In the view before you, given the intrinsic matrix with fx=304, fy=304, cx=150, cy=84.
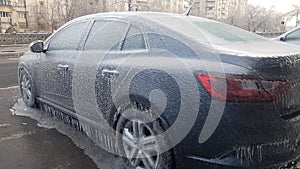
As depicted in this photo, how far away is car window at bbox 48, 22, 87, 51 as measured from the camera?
364 centimetres

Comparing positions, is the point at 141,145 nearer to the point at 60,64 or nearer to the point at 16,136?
the point at 60,64

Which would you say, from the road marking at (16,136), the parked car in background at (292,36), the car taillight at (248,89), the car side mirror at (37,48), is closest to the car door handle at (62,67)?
the car side mirror at (37,48)

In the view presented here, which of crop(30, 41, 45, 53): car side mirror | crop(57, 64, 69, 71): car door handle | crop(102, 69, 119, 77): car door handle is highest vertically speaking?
crop(30, 41, 45, 53): car side mirror

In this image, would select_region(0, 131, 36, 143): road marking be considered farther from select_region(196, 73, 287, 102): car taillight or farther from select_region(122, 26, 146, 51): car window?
select_region(196, 73, 287, 102): car taillight

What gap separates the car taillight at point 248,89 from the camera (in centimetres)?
198

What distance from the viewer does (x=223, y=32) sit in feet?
9.51

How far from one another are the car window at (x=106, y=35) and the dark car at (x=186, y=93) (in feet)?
0.04

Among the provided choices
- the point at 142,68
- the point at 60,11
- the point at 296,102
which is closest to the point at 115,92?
the point at 142,68

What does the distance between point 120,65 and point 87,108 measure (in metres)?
0.83

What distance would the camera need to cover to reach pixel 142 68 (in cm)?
252

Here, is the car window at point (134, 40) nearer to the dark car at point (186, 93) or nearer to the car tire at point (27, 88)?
the dark car at point (186, 93)

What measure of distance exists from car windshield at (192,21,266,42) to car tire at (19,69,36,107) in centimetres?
290

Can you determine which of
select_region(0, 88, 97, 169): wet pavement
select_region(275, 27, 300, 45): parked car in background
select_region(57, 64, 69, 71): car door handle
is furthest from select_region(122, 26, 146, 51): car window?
select_region(275, 27, 300, 45): parked car in background

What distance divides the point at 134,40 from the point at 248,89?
1.21 metres
